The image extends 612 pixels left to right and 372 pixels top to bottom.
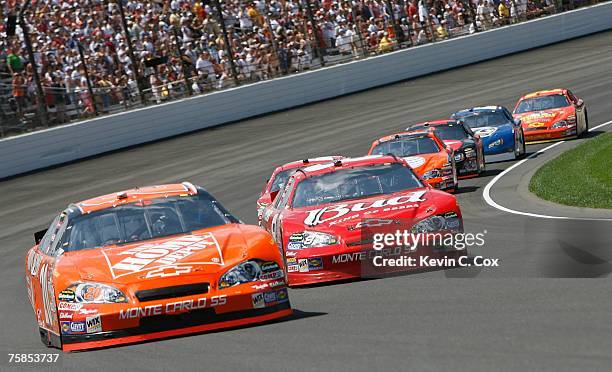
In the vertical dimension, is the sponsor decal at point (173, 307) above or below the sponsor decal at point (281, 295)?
above

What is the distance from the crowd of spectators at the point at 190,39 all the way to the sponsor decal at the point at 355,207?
22.0 m

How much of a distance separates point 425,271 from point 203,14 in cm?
2732

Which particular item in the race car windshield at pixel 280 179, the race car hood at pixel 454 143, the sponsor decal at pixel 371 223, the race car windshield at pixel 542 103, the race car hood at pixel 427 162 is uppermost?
the sponsor decal at pixel 371 223

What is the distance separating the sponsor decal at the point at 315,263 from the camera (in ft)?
39.7

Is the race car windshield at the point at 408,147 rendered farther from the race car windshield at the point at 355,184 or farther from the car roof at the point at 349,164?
the race car windshield at the point at 355,184

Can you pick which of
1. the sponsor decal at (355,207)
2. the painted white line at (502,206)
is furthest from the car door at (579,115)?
the sponsor decal at (355,207)

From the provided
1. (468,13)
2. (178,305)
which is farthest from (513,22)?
(178,305)

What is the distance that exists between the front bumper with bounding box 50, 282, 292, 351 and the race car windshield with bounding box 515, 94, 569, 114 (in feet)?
74.7

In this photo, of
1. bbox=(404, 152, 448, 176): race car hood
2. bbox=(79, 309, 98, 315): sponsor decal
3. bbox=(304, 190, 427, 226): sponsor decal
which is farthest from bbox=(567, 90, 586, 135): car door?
bbox=(79, 309, 98, 315): sponsor decal

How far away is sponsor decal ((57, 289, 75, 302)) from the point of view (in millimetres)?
9383

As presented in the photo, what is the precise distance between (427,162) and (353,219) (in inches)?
370

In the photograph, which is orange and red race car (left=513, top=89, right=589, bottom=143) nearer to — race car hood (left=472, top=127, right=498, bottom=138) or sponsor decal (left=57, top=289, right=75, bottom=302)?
race car hood (left=472, top=127, right=498, bottom=138)

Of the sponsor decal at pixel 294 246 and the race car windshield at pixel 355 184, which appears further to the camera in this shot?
the race car windshield at pixel 355 184

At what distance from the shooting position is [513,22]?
48656mm
